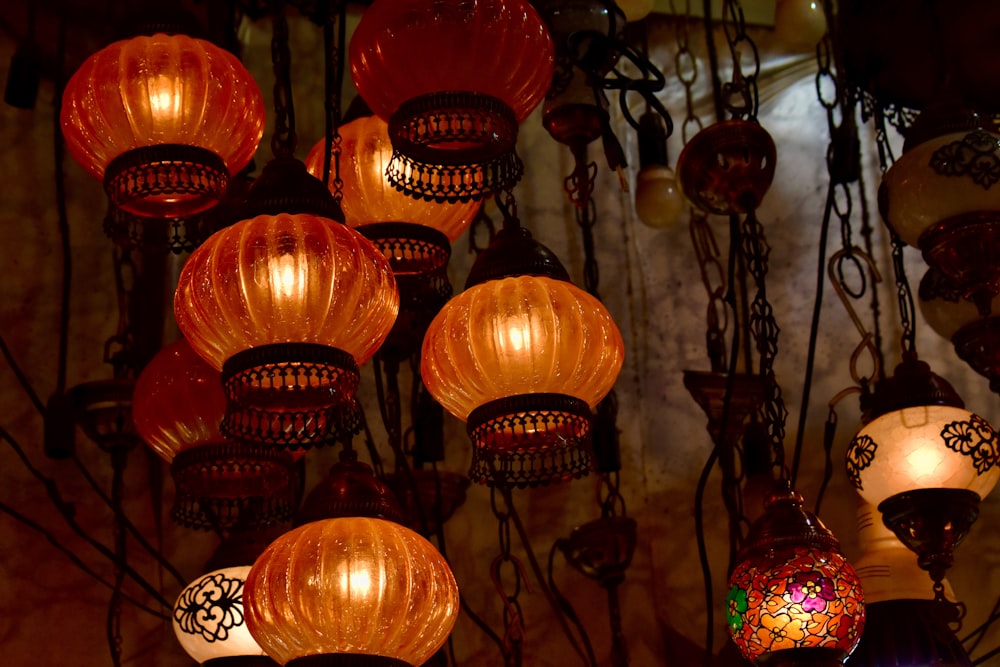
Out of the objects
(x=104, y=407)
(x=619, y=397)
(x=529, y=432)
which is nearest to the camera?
(x=529, y=432)

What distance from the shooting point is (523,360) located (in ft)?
6.73

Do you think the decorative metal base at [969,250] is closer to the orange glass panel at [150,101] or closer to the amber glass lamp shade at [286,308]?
the amber glass lamp shade at [286,308]

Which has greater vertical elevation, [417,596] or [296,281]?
[296,281]

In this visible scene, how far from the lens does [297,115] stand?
409 cm

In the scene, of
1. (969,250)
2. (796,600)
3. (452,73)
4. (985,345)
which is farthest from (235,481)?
(985,345)

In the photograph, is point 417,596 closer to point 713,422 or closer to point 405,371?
point 713,422

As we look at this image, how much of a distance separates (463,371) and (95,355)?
1819 millimetres

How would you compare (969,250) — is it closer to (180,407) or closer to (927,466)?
(927,466)

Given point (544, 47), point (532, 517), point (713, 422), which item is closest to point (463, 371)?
point (544, 47)

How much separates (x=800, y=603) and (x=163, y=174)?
1238mm

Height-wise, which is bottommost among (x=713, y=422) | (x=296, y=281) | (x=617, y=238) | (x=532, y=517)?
(x=532, y=517)

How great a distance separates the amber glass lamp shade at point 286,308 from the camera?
1.80 m

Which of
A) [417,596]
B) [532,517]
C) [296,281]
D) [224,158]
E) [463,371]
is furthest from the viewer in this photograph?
[532,517]

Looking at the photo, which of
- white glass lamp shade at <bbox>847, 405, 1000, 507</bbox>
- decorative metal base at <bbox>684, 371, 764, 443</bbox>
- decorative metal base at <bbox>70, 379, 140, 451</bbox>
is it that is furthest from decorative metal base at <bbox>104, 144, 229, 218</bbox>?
decorative metal base at <bbox>684, 371, 764, 443</bbox>
